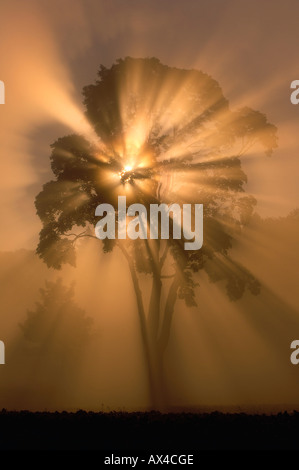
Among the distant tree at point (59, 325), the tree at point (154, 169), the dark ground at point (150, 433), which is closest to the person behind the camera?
the dark ground at point (150, 433)

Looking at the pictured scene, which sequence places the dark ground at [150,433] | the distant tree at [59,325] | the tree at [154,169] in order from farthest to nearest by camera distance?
1. the distant tree at [59,325]
2. the tree at [154,169]
3. the dark ground at [150,433]

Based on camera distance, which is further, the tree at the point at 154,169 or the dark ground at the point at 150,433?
the tree at the point at 154,169

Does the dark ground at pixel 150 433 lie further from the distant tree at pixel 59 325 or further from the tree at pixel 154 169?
the distant tree at pixel 59 325

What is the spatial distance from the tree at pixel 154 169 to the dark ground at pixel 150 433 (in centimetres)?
1023

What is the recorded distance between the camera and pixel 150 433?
8859 mm

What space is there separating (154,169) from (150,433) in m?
13.8

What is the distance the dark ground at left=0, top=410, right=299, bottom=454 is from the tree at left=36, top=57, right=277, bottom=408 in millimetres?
10231

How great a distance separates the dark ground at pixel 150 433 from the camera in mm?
7973

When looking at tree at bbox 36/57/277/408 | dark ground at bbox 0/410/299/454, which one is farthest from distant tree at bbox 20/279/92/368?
dark ground at bbox 0/410/299/454

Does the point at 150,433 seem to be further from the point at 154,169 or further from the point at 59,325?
the point at 59,325

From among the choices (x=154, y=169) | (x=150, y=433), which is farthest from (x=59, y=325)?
(x=150, y=433)

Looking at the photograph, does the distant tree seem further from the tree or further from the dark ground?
the dark ground

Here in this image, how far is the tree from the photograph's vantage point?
66.1 ft

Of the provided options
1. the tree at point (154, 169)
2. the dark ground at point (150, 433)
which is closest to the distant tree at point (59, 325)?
the tree at point (154, 169)
